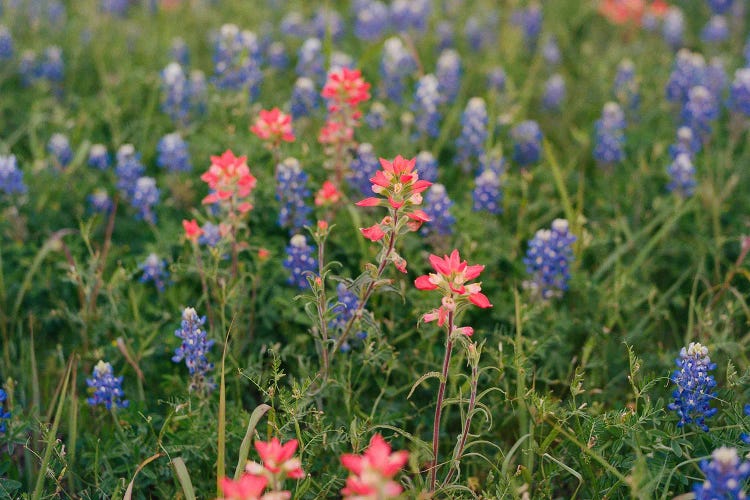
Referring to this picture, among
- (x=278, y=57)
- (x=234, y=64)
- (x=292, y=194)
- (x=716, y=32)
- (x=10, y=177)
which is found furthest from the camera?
(x=716, y=32)

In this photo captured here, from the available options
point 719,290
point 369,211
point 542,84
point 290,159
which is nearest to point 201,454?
point 290,159

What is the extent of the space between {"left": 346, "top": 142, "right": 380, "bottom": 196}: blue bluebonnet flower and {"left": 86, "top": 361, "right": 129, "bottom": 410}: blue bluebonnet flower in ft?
4.49

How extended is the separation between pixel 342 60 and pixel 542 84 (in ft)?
4.40

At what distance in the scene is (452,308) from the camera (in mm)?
2176

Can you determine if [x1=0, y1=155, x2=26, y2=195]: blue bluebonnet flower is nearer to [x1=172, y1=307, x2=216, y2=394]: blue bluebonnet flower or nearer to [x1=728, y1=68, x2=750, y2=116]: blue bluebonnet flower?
[x1=172, y1=307, x2=216, y2=394]: blue bluebonnet flower

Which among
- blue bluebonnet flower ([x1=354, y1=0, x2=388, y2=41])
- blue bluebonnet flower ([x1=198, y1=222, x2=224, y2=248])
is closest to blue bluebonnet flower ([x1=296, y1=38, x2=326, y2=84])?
blue bluebonnet flower ([x1=354, y1=0, x2=388, y2=41])

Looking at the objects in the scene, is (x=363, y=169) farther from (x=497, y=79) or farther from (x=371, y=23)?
(x=371, y=23)

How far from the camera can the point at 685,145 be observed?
157 inches

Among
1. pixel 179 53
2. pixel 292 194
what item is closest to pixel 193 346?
pixel 292 194

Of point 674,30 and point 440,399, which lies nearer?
point 440,399

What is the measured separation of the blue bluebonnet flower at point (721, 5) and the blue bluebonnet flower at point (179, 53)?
3.68 metres

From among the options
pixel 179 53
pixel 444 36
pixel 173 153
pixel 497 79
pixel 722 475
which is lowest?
pixel 722 475

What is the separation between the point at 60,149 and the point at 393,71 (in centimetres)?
181

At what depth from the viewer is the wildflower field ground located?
248 centimetres
